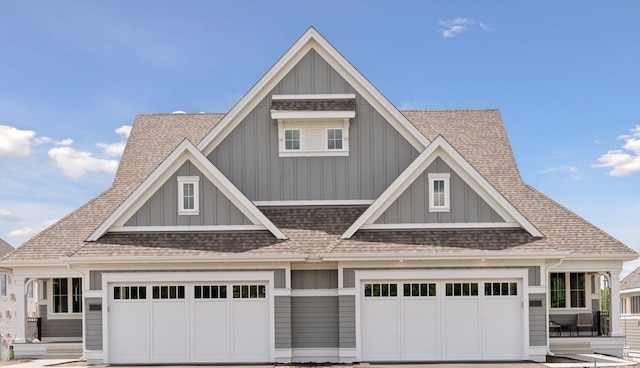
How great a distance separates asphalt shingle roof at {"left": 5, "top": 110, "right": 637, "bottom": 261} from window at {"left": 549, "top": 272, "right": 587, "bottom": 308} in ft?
6.64

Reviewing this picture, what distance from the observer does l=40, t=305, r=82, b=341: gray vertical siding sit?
2388 cm

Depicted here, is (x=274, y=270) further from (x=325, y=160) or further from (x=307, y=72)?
(x=307, y=72)

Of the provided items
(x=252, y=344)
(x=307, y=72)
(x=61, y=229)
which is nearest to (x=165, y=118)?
(x=61, y=229)

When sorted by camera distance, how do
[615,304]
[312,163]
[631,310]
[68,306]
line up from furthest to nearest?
[631,310]
[68,306]
[615,304]
[312,163]

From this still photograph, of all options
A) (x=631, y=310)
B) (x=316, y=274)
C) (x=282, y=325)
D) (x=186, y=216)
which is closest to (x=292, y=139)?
(x=186, y=216)

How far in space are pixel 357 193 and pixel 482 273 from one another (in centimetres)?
458

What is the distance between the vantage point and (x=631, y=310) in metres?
38.1

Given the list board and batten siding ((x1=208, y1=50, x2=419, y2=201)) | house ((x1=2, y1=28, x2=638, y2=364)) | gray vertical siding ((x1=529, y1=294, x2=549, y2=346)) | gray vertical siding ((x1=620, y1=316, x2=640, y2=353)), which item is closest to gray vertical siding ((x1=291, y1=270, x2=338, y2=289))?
house ((x1=2, y1=28, x2=638, y2=364))

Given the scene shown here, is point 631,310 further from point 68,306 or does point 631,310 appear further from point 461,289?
point 68,306

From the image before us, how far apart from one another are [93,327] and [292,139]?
8049 mm

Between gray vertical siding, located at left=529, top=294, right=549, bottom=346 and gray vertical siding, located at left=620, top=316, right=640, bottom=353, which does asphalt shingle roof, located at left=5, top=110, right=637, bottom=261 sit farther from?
gray vertical siding, located at left=620, top=316, right=640, bottom=353

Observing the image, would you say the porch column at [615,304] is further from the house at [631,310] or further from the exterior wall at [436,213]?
the house at [631,310]

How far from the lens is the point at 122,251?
18781 mm

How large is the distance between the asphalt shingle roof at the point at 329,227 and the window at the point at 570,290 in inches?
79.6
